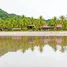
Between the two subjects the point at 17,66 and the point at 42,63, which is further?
the point at 42,63

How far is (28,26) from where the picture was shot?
89.2 metres

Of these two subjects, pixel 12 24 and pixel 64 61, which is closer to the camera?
pixel 64 61

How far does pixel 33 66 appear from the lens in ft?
32.3

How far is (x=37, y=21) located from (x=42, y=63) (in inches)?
2986

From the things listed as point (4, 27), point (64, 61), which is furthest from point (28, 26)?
point (64, 61)

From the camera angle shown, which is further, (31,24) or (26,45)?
(31,24)

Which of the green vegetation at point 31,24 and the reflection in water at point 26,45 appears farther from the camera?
the green vegetation at point 31,24

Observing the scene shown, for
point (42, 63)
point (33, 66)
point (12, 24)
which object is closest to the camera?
point (33, 66)

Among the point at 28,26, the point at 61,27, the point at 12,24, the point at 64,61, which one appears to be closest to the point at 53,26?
the point at 61,27

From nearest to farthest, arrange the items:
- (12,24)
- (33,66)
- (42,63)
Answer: (33,66)
(42,63)
(12,24)

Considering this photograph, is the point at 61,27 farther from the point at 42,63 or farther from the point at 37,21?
the point at 42,63

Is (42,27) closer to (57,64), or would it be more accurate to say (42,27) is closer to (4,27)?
(4,27)

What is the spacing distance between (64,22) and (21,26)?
16.5 meters

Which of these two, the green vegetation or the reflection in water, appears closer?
the reflection in water
